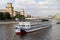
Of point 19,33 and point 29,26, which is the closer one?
point 19,33

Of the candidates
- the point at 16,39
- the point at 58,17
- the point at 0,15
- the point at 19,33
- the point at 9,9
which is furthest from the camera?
the point at 58,17

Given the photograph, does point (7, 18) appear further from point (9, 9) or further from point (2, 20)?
point (9, 9)

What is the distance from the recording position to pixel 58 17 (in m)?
196

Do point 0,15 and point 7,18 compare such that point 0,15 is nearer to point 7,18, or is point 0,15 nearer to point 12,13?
point 7,18

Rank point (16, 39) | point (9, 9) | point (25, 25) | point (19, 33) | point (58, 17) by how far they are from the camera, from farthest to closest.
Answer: point (58, 17) < point (9, 9) < point (25, 25) < point (19, 33) < point (16, 39)

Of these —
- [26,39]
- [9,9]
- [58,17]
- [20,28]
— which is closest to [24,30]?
[20,28]

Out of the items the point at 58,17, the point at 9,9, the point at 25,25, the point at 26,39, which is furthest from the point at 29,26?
the point at 58,17

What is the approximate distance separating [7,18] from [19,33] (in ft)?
245

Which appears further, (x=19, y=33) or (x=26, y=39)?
(x=19, y=33)

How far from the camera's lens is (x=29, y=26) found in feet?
164

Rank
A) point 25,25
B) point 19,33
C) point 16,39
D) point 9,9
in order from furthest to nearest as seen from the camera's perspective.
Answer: point 9,9, point 25,25, point 19,33, point 16,39

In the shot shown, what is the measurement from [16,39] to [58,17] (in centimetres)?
16246

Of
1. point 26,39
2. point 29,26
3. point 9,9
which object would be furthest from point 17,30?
point 9,9

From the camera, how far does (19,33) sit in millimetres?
44438
